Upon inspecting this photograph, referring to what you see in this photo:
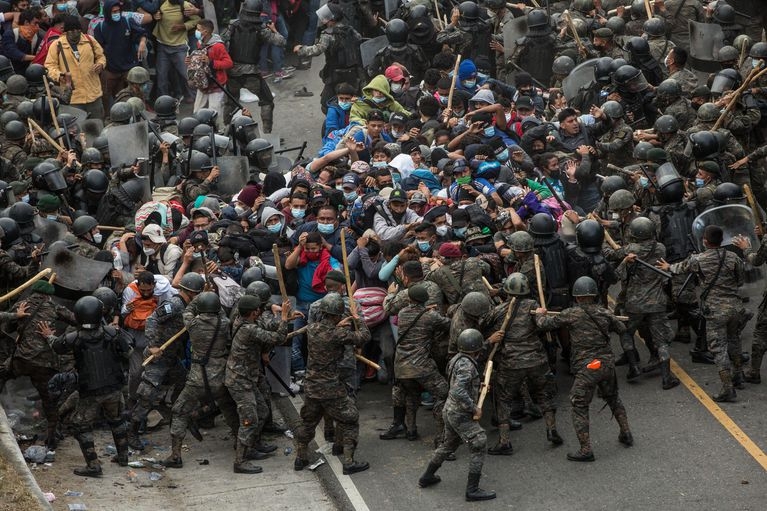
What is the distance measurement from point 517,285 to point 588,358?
95 cm

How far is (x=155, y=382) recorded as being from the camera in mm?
15273

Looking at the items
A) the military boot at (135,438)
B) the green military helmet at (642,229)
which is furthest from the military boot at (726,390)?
the military boot at (135,438)

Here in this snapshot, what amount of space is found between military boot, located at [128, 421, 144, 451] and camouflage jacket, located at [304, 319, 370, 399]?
2003mm

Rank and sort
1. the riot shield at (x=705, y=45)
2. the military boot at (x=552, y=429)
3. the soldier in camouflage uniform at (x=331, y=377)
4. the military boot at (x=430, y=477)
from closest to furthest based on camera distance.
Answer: the military boot at (x=430, y=477) < the soldier in camouflage uniform at (x=331, y=377) < the military boot at (x=552, y=429) < the riot shield at (x=705, y=45)

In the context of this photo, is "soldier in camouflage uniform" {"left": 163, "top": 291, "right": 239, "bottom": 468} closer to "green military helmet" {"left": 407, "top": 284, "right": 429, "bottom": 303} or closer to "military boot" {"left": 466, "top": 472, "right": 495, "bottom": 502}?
"green military helmet" {"left": 407, "top": 284, "right": 429, "bottom": 303}

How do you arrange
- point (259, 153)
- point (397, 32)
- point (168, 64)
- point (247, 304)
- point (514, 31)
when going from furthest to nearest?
point (168, 64)
point (514, 31)
point (397, 32)
point (259, 153)
point (247, 304)

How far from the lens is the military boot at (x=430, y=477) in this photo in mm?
14188

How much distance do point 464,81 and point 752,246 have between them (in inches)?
240

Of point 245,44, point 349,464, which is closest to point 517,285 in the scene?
point 349,464

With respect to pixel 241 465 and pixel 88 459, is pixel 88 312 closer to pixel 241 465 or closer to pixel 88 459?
pixel 88 459

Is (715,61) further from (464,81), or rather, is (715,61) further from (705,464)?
(705,464)

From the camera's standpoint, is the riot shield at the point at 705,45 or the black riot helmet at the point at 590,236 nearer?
the black riot helmet at the point at 590,236

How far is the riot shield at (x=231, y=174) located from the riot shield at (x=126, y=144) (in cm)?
97

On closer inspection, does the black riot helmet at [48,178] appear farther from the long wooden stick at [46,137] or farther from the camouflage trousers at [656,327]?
the camouflage trousers at [656,327]
